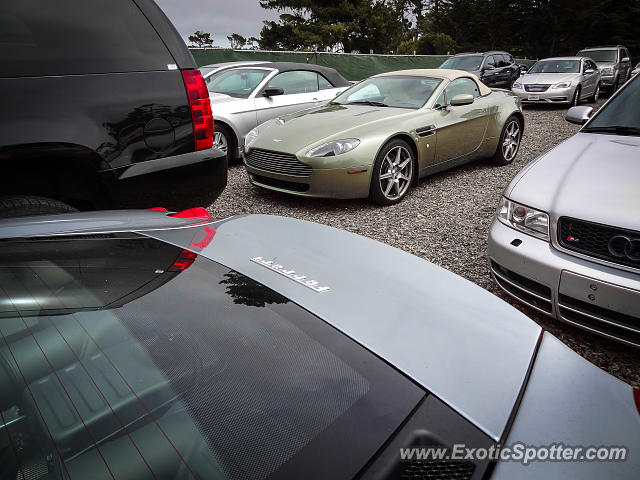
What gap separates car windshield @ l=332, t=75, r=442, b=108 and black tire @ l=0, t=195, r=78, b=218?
3.92 meters

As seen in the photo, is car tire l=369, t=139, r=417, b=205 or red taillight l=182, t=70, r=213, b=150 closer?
red taillight l=182, t=70, r=213, b=150

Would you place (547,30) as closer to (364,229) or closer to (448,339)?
(364,229)

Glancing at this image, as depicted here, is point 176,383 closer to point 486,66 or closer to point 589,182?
point 589,182

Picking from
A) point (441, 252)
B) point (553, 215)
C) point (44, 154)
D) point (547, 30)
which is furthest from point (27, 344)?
point (547, 30)

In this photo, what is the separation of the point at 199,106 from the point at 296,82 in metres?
4.69

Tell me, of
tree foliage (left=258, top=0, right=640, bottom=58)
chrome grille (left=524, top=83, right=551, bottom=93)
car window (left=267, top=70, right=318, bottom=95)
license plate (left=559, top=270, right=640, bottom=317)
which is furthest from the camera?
tree foliage (left=258, top=0, right=640, bottom=58)

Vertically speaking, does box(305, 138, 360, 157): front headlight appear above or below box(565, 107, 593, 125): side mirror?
below

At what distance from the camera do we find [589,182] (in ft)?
7.64

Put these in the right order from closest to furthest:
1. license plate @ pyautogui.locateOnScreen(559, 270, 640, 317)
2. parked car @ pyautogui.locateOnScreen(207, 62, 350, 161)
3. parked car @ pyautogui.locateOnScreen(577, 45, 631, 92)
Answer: license plate @ pyautogui.locateOnScreen(559, 270, 640, 317), parked car @ pyautogui.locateOnScreen(207, 62, 350, 161), parked car @ pyautogui.locateOnScreen(577, 45, 631, 92)

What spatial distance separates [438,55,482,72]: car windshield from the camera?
1329 centimetres

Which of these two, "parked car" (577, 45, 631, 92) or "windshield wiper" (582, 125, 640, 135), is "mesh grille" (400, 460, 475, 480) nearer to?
"windshield wiper" (582, 125, 640, 135)

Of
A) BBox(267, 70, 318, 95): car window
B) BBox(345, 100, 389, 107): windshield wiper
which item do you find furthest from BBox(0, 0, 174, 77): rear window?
Result: BBox(267, 70, 318, 95): car window

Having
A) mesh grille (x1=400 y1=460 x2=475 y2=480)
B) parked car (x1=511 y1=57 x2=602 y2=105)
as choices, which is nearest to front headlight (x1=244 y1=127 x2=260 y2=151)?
mesh grille (x1=400 y1=460 x2=475 y2=480)

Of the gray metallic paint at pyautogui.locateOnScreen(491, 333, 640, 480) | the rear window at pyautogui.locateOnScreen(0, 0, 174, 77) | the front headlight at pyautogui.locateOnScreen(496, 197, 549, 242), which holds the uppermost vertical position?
the rear window at pyautogui.locateOnScreen(0, 0, 174, 77)
